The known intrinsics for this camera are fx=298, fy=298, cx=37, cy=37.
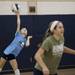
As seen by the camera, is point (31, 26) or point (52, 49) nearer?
point (52, 49)

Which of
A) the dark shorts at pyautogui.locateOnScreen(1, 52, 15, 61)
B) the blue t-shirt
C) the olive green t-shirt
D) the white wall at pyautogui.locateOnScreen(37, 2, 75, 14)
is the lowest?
the dark shorts at pyautogui.locateOnScreen(1, 52, 15, 61)

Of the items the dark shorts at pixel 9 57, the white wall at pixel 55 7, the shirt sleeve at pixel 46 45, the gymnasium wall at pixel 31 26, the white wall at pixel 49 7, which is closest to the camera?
the shirt sleeve at pixel 46 45

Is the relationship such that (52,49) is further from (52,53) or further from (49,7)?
(49,7)

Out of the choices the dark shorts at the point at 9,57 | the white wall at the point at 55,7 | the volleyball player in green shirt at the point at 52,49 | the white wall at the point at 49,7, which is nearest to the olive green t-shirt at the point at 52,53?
the volleyball player in green shirt at the point at 52,49

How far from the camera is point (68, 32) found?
8586 millimetres

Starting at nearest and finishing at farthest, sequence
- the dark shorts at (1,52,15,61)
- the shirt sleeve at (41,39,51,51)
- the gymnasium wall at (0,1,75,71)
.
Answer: the shirt sleeve at (41,39,51,51)
the dark shorts at (1,52,15,61)
the gymnasium wall at (0,1,75,71)

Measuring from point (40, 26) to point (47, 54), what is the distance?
4508 millimetres

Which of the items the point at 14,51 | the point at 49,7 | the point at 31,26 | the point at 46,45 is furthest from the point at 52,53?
the point at 49,7

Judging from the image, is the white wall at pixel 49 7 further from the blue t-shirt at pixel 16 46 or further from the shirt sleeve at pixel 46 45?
the shirt sleeve at pixel 46 45

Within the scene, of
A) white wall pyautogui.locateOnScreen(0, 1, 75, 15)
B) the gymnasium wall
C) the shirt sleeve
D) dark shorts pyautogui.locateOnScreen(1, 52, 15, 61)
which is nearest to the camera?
the shirt sleeve

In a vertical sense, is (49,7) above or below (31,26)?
above

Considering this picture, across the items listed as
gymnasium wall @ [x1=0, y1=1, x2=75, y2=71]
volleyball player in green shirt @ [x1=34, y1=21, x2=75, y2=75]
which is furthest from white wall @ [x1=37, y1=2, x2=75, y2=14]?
volleyball player in green shirt @ [x1=34, y1=21, x2=75, y2=75]

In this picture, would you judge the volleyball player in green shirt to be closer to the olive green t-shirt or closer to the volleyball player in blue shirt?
the olive green t-shirt

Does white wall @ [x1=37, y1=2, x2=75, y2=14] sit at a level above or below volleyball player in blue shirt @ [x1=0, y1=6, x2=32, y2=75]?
above
